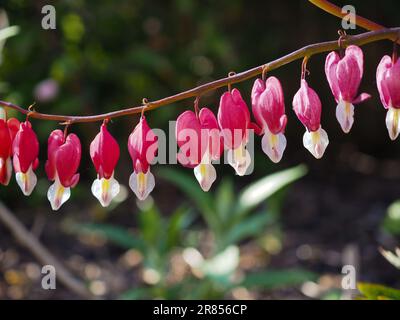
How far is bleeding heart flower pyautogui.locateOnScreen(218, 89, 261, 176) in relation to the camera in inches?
33.9

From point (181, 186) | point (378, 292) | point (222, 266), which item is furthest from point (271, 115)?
point (181, 186)

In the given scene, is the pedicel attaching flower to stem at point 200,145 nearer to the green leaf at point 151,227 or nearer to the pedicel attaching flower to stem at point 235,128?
the pedicel attaching flower to stem at point 235,128

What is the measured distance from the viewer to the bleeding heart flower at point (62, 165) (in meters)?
0.91

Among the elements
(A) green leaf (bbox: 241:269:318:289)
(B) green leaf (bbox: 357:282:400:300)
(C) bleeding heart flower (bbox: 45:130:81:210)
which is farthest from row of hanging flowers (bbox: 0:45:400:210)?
(A) green leaf (bbox: 241:269:318:289)

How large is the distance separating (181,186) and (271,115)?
4.82 feet

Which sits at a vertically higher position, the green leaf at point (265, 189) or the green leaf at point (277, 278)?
the green leaf at point (265, 189)

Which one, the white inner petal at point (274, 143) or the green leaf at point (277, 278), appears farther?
the green leaf at point (277, 278)

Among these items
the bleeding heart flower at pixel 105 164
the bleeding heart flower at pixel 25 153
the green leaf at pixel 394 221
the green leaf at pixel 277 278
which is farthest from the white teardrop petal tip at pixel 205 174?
the green leaf at pixel 394 221

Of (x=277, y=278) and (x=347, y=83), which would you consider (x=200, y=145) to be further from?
(x=277, y=278)

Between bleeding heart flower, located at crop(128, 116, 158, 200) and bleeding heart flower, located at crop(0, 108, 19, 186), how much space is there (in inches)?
7.5

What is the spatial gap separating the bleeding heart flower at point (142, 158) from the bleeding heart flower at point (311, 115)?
0.66 ft

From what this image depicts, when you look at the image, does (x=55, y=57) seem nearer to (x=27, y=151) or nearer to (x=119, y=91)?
(x=119, y=91)

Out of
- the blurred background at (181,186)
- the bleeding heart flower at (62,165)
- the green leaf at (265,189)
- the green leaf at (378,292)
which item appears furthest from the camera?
the blurred background at (181,186)

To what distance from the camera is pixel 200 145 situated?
875 millimetres
